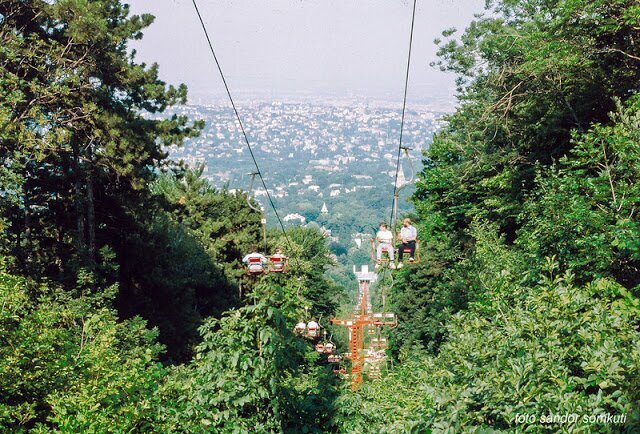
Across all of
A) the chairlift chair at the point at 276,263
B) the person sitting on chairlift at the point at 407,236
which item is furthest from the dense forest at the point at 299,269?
the chairlift chair at the point at 276,263

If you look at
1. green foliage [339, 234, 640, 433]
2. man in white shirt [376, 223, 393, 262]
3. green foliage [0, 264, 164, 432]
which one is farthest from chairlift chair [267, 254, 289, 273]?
green foliage [339, 234, 640, 433]

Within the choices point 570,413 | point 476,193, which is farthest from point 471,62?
point 570,413

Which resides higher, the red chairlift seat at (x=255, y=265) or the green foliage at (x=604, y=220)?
the green foliage at (x=604, y=220)

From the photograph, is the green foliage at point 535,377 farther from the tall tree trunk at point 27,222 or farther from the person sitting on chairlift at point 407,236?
the tall tree trunk at point 27,222

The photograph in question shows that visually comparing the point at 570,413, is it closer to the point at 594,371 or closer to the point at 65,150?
the point at 594,371

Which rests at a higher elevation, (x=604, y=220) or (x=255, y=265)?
(x=604, y=220)

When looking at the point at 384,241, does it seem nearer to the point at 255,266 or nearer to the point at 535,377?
the point at 255,266

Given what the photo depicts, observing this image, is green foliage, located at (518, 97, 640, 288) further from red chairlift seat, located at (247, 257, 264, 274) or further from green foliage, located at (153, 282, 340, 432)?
red chairlift seat, located at (247, 257, 264, 274)

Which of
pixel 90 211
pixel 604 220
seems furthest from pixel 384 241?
pixel 90 211

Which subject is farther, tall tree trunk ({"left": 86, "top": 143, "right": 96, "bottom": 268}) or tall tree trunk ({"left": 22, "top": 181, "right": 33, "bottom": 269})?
tall tree trunk ({"left": 86, "top": 143, "right": 96, "bottom": 268})
